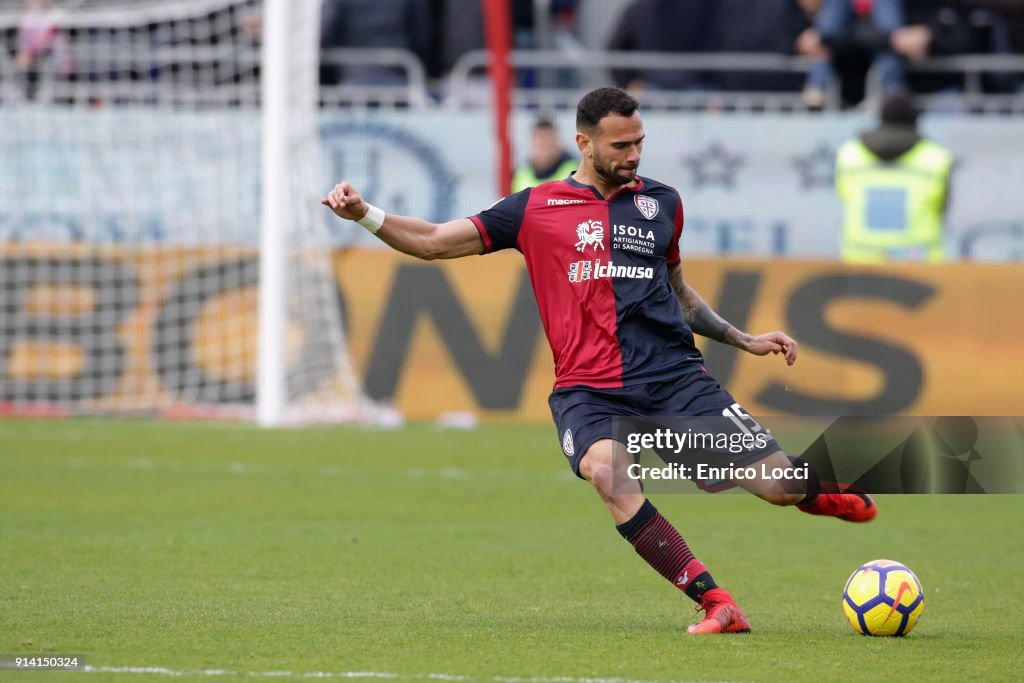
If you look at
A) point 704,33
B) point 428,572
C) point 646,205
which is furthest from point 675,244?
point 704,33

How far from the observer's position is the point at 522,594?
24.0 ft

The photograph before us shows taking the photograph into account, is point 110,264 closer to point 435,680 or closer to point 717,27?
point 717,27

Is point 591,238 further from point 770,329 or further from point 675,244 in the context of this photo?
point 770,329

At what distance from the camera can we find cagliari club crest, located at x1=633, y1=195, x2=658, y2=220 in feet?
21.9

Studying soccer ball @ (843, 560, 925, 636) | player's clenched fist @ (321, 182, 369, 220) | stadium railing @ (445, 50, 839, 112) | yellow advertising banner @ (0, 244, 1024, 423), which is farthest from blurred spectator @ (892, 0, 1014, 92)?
player's clenched fist @ (321, 182, 369, 220)

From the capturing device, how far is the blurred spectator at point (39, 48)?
16016 mm

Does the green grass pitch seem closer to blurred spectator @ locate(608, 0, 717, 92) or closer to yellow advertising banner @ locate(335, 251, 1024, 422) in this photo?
yellow advertising banner @ locate(335, 251, 1024, 422)

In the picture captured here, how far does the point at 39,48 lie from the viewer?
53.2 ft

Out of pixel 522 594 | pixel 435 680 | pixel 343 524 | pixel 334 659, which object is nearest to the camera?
pixel 435 680

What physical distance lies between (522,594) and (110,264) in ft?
30.4

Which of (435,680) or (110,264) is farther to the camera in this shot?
(110,264)

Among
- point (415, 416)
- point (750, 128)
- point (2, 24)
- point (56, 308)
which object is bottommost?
point (415, 416)

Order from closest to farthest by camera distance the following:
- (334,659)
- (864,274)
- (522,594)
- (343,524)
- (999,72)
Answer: (334,659) → (522,594) → (343,524) → (864,274) → (999,72)

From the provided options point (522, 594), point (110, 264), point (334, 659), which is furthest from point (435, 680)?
point (110, 264)
